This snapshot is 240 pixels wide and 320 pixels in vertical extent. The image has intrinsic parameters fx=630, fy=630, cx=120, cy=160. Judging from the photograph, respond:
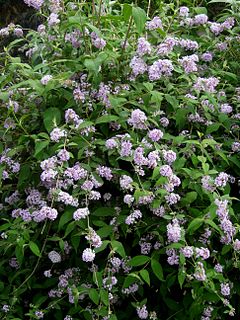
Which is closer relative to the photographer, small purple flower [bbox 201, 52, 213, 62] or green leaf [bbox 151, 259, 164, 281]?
green leaf [bbox 151, 259, 164, 281]

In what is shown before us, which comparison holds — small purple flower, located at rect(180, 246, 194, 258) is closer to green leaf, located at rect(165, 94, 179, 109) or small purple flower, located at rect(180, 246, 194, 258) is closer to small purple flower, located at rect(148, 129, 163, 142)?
small purple flower, located at rect(148, 129, 163, 142)

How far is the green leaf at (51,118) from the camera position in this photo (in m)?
2.64

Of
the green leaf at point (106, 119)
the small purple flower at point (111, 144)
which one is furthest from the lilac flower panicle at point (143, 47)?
the small purple flower at point (111, 144)

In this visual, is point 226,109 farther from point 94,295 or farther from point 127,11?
point 94,295

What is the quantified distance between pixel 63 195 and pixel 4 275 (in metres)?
0.62

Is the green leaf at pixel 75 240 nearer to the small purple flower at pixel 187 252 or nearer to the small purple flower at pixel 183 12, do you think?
the small purple flower at pixel 187 252

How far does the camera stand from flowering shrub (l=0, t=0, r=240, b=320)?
247 centimetres

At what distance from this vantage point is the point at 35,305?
8.56ft

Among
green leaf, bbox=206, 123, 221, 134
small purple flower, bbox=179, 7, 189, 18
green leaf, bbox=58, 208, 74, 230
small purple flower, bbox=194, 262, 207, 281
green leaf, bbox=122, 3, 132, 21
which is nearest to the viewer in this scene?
small purple flower, bbox=194, 262, 207, 281

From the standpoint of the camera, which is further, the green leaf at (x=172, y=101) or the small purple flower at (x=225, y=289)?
the green leaf at (x=172, y=101)

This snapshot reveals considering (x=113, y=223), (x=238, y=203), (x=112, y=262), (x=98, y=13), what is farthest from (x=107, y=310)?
(x=98, y=13)

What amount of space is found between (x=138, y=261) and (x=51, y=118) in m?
0.71

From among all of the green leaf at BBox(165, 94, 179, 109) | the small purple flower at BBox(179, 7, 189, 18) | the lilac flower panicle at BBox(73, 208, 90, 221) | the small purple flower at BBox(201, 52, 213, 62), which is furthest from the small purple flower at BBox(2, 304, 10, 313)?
the small purple flower at BBox(179, 7, 189, 18)

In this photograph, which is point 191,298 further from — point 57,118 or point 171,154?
point 57,118
